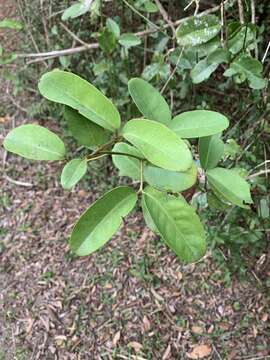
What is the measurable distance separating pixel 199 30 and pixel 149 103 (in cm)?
42

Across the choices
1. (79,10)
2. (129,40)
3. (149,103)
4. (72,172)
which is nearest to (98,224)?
(72,172)

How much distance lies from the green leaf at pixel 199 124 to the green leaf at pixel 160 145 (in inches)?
3.5

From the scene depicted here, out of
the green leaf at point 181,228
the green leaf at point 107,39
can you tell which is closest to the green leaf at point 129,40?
the green leaf at point 107,39

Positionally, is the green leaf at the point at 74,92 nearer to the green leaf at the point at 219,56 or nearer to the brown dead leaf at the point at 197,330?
the green leaf at the point at 219,56

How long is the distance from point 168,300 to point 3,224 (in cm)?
78

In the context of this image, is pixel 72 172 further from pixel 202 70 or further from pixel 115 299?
pixel 115 299

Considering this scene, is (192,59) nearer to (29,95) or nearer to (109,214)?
(109,214)

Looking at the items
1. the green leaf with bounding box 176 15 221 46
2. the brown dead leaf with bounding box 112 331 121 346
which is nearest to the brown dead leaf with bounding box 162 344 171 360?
the brown dead leaf with bounding box 112 331 121 346

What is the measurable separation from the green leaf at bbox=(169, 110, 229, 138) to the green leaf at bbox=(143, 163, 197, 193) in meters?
0.05

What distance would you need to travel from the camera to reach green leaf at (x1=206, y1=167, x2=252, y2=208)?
74 cm

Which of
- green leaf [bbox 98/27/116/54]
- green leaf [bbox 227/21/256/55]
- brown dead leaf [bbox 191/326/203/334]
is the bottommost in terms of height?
brown dead leaf [bbox 191/326/203/334]

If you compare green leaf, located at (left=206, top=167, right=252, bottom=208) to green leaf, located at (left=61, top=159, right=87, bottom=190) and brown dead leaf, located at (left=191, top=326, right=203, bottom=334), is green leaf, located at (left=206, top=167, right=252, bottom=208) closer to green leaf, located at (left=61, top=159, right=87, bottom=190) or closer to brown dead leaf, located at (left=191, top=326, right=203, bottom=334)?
green leaf, located at (left=61, top=159, right=87, bottom=190)

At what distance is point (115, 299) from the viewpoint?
1676mm

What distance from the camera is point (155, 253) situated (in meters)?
1.74
